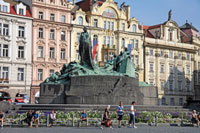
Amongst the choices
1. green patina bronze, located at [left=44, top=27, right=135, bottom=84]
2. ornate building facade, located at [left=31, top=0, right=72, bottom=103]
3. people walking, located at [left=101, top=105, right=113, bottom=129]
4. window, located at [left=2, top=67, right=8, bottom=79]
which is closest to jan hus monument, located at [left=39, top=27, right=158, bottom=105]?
green patina bronze, located at [left=44, top=27, right=135, bottom=84]

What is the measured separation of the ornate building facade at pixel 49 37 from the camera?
42.7m

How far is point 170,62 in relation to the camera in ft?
181

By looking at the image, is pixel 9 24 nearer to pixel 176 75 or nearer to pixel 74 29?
pixel 74 29

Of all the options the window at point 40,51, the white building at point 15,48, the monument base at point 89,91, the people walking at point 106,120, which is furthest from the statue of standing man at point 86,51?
the window at point 40,51

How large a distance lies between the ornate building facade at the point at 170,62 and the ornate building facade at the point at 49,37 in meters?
12.7

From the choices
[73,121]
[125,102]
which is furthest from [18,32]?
[73,121]

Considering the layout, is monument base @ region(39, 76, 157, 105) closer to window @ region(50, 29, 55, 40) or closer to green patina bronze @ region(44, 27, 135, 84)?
green patina bronze @ region(44, 27, 135, 84)

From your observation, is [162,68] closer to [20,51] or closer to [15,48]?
[20,51]

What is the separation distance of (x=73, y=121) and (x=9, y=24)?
88.8 feet

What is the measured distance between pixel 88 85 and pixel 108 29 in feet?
95.7

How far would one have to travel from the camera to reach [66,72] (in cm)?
2100

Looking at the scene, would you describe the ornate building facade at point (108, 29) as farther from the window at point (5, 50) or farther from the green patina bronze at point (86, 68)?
the green patina bronze at point (86, 68)

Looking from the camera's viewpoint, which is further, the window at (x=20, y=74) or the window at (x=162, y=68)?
the window at (x=162, y=68)

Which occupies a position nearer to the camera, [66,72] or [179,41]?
[66,72]
